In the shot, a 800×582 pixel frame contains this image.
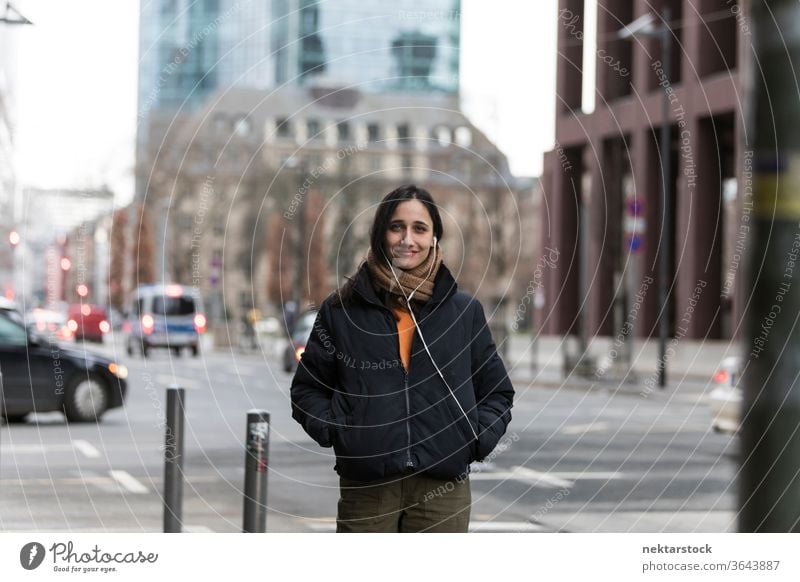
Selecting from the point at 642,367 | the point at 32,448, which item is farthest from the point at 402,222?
the point at 642,367

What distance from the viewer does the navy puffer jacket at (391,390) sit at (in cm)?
457

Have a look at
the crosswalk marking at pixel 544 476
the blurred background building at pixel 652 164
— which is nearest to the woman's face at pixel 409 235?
the crosswalk marking at pixel 544 476

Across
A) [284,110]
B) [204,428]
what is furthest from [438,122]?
[204,428]

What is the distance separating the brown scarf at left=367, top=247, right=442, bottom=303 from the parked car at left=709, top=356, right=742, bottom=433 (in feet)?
40.7

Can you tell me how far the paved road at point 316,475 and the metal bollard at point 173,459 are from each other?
3.84 feet

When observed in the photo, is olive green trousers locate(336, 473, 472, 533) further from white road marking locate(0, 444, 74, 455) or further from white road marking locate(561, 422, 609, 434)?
white road marking locate(561, 422, 609, 434)

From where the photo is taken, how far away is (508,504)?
10.8 metres

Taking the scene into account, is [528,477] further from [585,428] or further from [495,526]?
[585,428]

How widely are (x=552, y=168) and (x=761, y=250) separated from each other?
46.5m

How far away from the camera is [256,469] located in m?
7.13
